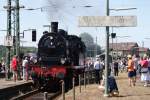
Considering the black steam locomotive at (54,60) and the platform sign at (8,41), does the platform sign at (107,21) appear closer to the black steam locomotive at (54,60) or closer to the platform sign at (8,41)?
the black steam locomotive at (54,60)

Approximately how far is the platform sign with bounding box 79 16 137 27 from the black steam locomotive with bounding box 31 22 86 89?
8251 millimetres

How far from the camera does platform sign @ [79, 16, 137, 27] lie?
21172mm

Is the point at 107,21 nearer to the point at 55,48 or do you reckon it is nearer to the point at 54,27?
the point at 55,48

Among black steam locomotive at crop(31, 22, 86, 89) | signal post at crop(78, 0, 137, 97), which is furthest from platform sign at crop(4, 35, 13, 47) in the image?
signal post at crop(78, 0, 137, 97)

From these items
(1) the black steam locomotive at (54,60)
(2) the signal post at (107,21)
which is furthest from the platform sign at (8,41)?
(2) the signal post at (107,21)

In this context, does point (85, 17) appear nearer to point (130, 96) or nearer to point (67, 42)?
point (130, 96)

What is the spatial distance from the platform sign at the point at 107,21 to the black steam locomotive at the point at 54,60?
27.1 feet

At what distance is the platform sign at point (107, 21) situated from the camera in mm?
21172

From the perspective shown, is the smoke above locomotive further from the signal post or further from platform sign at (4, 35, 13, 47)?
the signal post

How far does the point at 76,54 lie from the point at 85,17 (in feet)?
38.3

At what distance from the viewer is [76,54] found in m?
33.1

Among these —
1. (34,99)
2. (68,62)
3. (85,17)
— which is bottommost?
(34,99)

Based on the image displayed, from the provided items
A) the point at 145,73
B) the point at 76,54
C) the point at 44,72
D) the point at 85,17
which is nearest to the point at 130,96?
the point at 85,17

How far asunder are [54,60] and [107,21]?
9472 millimetres
